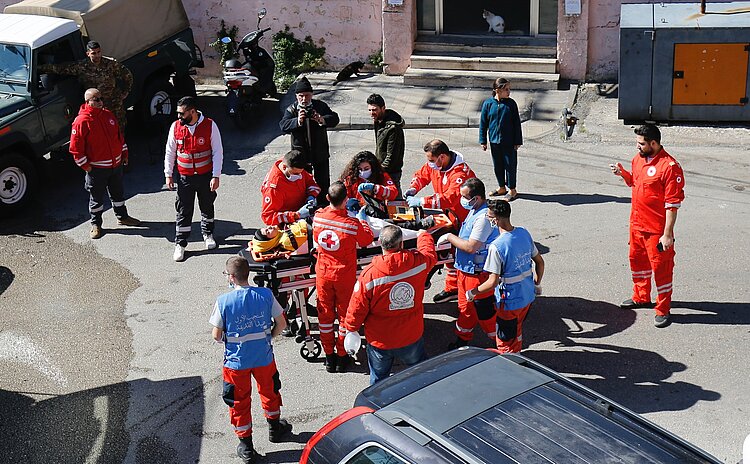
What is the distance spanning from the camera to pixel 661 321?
8969 mm

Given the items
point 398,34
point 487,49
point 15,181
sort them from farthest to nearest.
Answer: point 487,49, point 398,34, point 15,181

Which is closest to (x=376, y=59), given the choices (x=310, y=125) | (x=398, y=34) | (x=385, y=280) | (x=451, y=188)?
(x=398, y=34)

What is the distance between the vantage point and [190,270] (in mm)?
10781

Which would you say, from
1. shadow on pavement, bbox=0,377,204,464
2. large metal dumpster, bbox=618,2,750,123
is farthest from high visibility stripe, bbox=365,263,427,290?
large metal dumpster, bbox=618,2,750,123

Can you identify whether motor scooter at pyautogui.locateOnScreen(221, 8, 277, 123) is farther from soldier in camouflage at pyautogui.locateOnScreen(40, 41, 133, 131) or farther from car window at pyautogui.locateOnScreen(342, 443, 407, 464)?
car window at pyautogui.locateOnScreen(342, 443, 407, 464)

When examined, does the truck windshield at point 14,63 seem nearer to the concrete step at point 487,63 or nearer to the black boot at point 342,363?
the concrete step at point 487,63

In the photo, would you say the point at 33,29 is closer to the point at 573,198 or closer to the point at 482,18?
the point at 573,198

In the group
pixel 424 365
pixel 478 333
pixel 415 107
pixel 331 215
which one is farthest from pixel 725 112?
pixel 424 365

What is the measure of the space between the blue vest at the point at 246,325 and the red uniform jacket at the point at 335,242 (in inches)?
47.1

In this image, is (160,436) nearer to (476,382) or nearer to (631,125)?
(476,382)

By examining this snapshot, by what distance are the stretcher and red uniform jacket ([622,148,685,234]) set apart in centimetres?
180

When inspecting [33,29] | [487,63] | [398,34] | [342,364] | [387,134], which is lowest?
[342,364]

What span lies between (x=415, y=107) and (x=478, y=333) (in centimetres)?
683

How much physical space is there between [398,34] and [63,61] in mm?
5638
